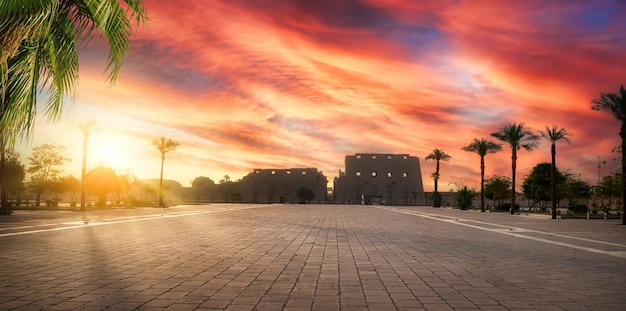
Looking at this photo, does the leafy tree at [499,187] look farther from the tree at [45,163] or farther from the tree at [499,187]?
the tree at [45,163]

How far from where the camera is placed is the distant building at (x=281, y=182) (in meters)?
141

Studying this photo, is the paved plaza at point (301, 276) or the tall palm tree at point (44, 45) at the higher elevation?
the tall palm tree at point (44, 45)

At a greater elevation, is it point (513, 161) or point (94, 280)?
point (513, 161)

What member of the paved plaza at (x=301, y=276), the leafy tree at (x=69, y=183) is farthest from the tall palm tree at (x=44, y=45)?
the leafy tree at (x=69, y=183)

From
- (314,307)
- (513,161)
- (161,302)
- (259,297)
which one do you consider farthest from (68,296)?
(513,161)

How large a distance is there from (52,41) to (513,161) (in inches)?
1861

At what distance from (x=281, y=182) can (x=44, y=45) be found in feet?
449

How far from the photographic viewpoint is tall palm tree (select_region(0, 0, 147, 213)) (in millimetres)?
6742

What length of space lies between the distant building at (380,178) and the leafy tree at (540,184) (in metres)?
61.6

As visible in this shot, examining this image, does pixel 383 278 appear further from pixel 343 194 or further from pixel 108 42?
pixel 343 194

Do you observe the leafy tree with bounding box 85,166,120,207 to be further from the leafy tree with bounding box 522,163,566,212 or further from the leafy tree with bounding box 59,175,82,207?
the leafy tree with bounding box 522,163,566,212

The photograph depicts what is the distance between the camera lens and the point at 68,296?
5770 millimetres

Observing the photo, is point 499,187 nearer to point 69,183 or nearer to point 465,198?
point 465,198

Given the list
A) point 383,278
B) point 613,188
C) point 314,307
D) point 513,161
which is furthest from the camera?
point 513,161
